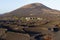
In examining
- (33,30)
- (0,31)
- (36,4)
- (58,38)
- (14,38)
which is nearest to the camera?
(14,38)

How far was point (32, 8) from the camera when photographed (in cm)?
8875

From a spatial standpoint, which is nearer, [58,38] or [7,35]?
[7,35]

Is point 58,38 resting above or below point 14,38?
below

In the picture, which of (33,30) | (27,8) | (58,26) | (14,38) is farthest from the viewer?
(27,8)

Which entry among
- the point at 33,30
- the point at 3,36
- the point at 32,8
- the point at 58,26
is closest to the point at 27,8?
the point at 32,8

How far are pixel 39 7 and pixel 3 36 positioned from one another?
71.1m

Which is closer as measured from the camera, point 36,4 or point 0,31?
point 0,31

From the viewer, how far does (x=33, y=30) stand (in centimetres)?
2630

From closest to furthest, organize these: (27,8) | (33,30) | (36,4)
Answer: (33,30) < (27,8) < (36,4)

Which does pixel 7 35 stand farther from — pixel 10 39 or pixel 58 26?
pixel 58 26

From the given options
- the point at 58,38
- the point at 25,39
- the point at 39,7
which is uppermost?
the point at 25,39

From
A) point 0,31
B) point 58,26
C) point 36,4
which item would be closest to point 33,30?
point 0,31

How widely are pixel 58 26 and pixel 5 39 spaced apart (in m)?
16.7

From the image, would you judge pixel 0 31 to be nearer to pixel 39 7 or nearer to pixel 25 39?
pixel 25 39
